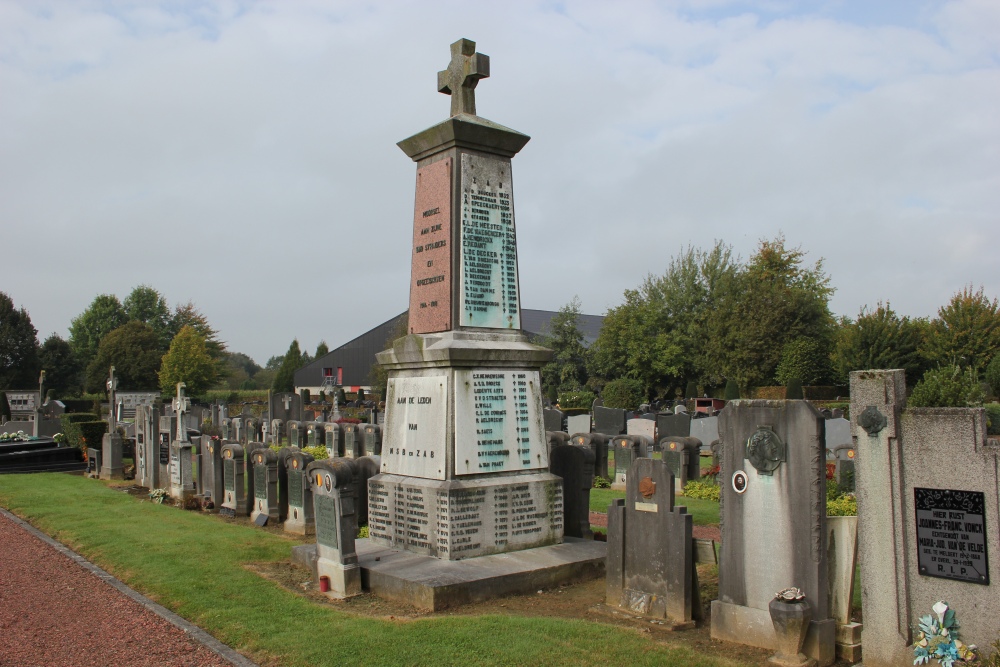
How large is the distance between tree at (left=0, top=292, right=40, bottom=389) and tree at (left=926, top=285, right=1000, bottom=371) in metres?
60.7

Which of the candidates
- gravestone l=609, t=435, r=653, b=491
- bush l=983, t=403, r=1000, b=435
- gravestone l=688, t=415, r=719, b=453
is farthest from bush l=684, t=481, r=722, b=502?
bush l=983, t=403, r=1000, b=435

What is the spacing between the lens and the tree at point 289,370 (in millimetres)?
61812

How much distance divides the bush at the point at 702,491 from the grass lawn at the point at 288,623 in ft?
25.4

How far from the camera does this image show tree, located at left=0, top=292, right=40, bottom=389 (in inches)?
2295

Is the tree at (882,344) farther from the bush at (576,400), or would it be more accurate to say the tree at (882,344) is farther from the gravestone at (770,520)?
the gravestone at (770,520)

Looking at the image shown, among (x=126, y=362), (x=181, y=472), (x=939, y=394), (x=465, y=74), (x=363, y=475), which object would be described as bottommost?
(x=181, y=472)

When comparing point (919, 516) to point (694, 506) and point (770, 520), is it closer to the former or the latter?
point (770, 520)

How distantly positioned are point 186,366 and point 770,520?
189ft

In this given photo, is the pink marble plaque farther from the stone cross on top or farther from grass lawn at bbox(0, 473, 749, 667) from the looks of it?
grass lawn at bbox(0, 473, 749, 667)

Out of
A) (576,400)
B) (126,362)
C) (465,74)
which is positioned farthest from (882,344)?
(126,362)

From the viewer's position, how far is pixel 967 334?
36.9 meters

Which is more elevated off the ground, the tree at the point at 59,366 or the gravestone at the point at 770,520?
the tree at the point at 59,366

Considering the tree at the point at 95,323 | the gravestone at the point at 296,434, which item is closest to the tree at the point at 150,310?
the tree at the point at 95,323

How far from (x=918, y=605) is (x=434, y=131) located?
6.59 m
